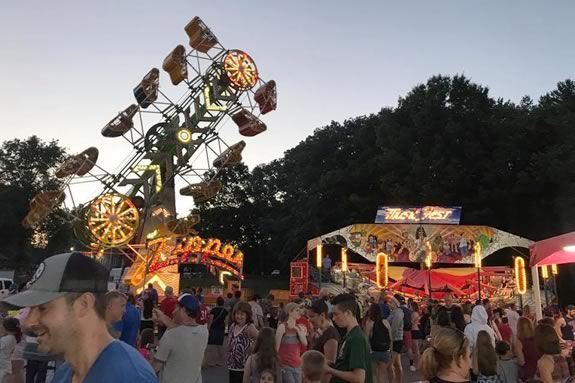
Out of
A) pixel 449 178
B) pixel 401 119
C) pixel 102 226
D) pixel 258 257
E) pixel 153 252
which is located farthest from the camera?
pixel 258 257

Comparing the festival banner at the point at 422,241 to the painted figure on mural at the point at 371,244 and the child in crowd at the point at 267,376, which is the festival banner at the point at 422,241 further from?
the child in crowd at the point at 267,376

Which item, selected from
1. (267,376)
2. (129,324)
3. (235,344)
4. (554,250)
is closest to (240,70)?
(554,250)

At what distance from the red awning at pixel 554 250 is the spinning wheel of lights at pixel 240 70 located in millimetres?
19899

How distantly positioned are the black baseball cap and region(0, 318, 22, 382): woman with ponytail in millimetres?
5064

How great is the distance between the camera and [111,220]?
75.7 feet

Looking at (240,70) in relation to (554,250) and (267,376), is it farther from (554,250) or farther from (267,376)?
(267,376)

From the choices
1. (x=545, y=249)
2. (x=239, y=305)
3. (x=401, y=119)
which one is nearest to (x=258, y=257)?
(x=401, y=119)

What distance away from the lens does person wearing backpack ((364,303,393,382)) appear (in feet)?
27.5

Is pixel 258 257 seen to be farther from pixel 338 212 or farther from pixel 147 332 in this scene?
pixel 147 332

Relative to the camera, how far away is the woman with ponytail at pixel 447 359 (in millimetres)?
3487

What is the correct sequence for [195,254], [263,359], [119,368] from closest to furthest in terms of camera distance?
1. [119,368]
2. [263,359]
3. [195,254]

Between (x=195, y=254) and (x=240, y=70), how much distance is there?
11305 mm

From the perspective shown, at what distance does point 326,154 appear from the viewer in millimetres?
46594

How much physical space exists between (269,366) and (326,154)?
4147 cm
